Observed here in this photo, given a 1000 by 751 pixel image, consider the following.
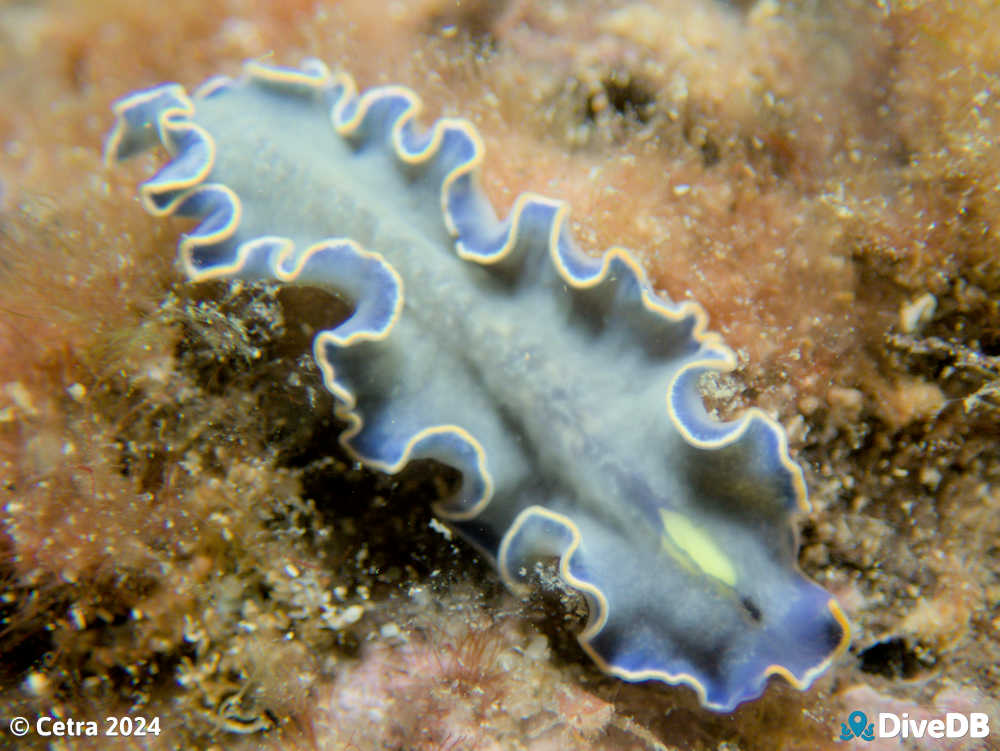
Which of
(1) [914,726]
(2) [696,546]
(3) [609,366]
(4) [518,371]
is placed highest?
(3) [609,366]

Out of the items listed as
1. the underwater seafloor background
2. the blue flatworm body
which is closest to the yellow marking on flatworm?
the blue flatworm body

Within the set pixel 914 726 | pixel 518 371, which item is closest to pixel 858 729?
pixel 914 726

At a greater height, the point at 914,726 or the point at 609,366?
the point at 609,366

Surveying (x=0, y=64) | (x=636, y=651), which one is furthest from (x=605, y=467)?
(x=0, y=64)

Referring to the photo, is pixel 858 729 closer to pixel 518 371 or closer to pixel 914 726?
pixel 914 726

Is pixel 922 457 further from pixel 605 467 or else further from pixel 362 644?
pixel 362 644

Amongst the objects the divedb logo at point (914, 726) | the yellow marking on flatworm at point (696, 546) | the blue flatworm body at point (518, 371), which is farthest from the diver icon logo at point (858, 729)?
the yellow marking on flatworm at point (696, 546)
